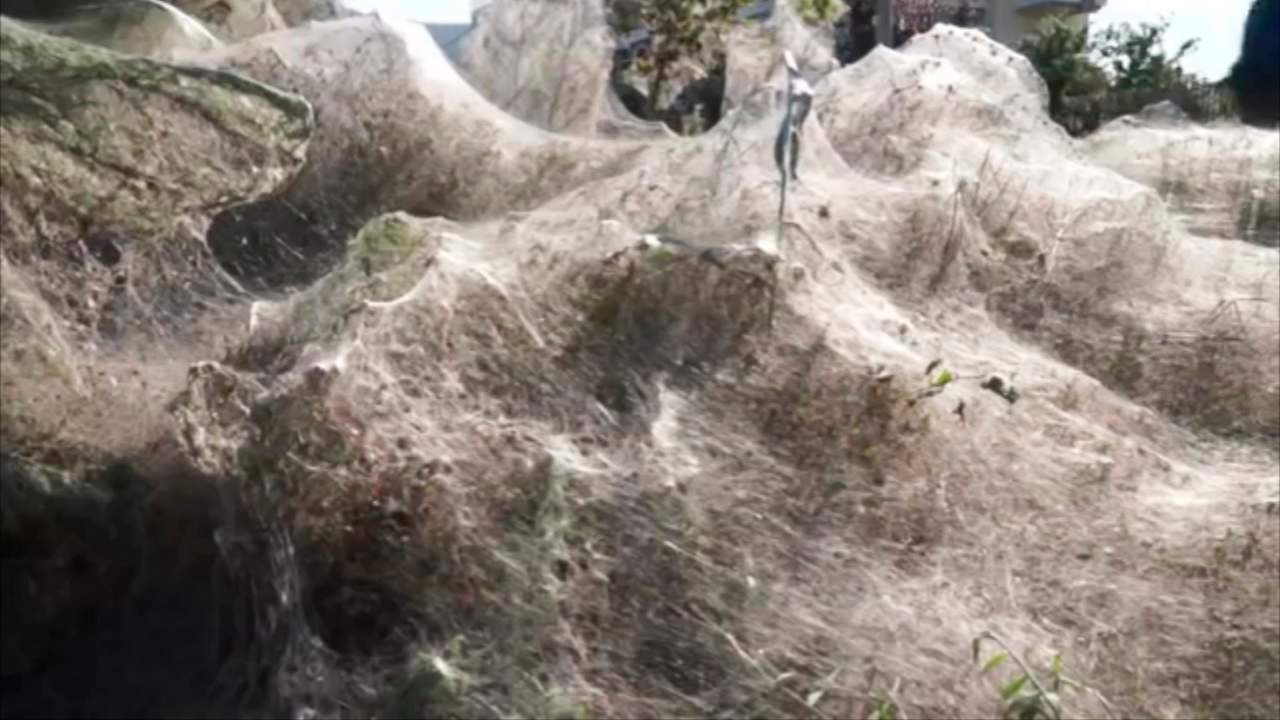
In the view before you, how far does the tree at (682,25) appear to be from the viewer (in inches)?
544

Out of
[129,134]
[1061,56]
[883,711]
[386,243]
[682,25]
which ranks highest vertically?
[129,134]

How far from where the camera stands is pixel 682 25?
14039 millimetres

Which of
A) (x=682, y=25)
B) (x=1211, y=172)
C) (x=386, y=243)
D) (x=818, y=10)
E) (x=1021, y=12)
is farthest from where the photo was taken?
(x=1021, y=12)

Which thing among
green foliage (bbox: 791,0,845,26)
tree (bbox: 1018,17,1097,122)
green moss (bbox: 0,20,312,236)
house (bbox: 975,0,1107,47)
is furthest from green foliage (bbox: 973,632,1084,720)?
house (bbox: 975,0,1107,47)

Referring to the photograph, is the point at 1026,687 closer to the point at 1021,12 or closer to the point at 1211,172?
the point at 1211,172

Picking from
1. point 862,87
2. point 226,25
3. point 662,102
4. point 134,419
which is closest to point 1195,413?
point 862,87

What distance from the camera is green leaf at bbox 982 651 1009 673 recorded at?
15.7 ft

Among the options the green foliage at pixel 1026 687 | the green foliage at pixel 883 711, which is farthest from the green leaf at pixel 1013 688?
the green foliage at pixel 883 711

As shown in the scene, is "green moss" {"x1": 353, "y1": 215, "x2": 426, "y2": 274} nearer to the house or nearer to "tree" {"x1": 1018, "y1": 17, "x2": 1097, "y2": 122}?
"tree" {"x1": 1018, "y1": 17, "x2": 1097, "y2": 122}

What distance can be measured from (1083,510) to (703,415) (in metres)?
1.01


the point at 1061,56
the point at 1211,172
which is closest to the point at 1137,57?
the point at 1061,56

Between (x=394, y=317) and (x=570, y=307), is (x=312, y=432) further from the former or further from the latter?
(x=570, y=307)

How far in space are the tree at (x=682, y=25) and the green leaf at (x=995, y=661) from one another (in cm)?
929

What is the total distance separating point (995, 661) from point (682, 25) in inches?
384
